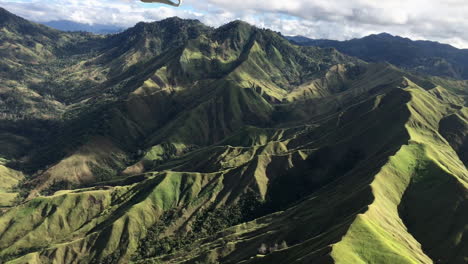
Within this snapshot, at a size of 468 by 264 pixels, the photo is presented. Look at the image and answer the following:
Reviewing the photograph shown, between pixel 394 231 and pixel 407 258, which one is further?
pixel 394 231

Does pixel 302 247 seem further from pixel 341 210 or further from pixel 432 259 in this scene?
pixel 432 259

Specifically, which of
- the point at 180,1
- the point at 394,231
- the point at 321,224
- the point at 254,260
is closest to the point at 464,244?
the point at 394,231

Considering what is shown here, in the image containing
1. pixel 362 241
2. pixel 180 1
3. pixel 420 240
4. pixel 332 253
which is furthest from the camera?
pixel 420 240

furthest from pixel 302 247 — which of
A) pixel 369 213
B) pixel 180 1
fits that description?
pixel 180 1

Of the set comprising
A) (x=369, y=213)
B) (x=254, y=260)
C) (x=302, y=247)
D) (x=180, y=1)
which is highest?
(x=180, y=1)

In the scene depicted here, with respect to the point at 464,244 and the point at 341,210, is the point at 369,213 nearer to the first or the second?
the point at 341,210

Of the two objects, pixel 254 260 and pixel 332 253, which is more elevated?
pixel 332 253

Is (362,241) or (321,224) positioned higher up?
(362,241)

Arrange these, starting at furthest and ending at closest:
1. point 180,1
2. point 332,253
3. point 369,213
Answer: point 369,213, point 332,253, point 180,1

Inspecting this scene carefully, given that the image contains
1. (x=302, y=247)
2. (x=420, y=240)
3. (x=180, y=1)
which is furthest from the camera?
(x=420, y=240)
